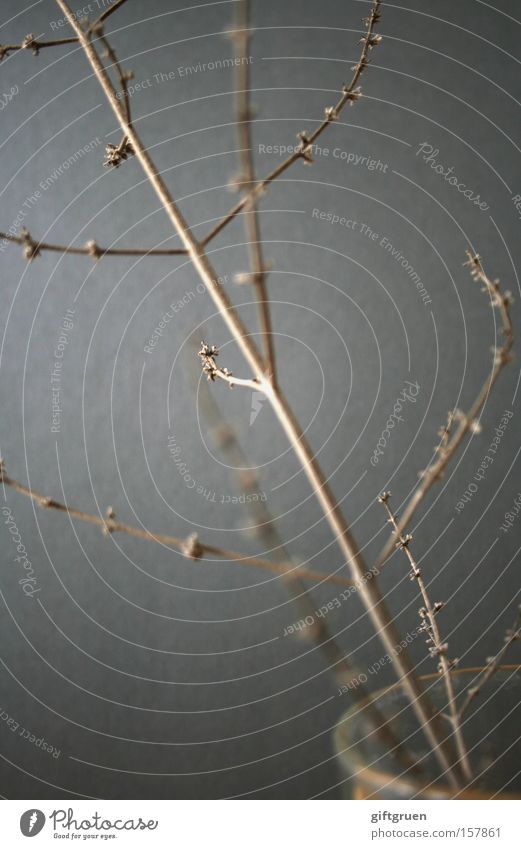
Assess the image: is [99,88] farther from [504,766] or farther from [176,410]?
[504,766]

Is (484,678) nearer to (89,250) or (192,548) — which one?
(192,548)

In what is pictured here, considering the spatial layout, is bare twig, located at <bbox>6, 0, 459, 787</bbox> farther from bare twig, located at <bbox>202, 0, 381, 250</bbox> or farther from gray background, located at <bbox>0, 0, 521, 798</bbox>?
gray background, located at <bbox>0, 0, 521, 798</bbox>
